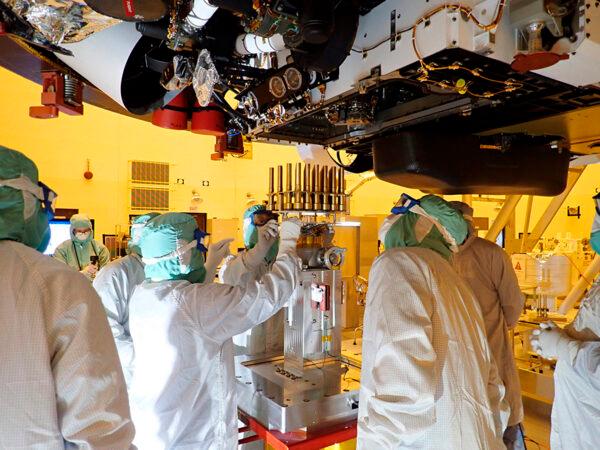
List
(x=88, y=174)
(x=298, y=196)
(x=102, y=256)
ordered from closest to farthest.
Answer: (x=298, y=196) → (x=102, y=256) → (x=88, y=174)

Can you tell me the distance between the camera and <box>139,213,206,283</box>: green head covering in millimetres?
1715

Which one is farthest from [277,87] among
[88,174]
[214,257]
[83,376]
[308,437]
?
[88,174]

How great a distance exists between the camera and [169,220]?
1770mm

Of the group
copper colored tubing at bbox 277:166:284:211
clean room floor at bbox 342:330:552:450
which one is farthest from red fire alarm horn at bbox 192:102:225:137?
clean room floor at bbox 342:330:552:450

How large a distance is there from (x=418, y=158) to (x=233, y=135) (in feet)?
3.62

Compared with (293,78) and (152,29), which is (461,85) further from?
(152,29)

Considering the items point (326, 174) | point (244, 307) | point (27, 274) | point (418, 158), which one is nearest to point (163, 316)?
point (244, 307)

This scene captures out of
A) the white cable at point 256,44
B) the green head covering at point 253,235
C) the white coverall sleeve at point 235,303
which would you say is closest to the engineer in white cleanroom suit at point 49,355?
the white coverall sleeve at point 235,303

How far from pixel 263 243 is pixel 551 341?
60.5 inches

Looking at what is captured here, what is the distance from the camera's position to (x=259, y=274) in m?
2.64

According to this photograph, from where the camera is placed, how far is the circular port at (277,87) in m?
1.65

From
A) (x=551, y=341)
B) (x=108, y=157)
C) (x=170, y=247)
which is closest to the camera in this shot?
(x=170, y=247)

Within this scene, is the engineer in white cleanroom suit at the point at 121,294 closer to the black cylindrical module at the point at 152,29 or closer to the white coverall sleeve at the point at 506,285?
the black cylindrical module at the point at 152,29

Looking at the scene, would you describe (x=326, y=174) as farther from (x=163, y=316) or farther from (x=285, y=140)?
(x=163, y=316)
